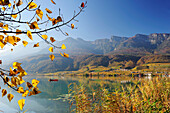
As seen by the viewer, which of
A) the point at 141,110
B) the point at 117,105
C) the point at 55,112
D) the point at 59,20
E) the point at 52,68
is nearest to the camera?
the point at 59,20

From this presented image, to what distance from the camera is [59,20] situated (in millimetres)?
1459

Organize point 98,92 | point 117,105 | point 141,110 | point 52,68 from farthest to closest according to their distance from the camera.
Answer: point 52,68 → point 98,92 → point 117,105 → point 141,110

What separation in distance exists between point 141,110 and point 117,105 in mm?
629

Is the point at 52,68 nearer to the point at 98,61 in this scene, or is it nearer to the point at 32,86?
the point at 98,61

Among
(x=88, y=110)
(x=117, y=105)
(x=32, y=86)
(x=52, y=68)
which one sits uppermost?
(x=32, y=86)

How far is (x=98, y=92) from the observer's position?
4672 mm

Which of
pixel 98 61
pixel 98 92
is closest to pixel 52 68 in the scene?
pixel 98 61

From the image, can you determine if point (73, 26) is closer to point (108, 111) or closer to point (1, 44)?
point (1, 44)

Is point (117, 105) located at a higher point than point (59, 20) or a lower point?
lower

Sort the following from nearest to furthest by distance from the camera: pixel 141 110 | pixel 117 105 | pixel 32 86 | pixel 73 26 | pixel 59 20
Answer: pixel 32 86 < pixel 59 20 < pixel 73 26 < pixel 141 110 < pixel 117 105

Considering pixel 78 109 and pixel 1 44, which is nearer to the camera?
pixel 1 44

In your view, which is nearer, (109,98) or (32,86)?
(32,86)

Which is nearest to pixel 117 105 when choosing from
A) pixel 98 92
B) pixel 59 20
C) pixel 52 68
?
pixel 98 92

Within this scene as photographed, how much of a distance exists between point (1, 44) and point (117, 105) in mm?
3032
